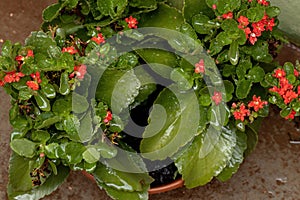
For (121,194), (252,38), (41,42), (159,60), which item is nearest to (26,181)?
(121,194)

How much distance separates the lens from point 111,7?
131 centimetres

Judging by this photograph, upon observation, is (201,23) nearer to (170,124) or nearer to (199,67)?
(199,67)

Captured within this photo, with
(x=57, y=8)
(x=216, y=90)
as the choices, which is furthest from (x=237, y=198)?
(x=57, y=8)

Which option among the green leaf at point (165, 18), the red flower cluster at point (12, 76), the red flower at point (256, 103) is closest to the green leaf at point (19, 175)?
the red flower cluster at point (12, 76)

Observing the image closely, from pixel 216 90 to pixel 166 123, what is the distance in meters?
0.15

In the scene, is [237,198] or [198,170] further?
[237,198]

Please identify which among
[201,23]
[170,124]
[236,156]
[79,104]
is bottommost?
[236,156]

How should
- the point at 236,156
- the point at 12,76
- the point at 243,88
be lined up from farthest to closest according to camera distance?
the point at 236,156, the point at 243,88, the point at 12,76

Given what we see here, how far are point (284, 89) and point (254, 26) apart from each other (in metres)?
0.17

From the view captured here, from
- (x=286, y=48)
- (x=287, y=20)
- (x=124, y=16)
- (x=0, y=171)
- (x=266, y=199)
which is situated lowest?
(x=266, y=199)

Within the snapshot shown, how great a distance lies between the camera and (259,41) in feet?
4.47

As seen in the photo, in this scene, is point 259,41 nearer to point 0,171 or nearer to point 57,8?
point 57,8

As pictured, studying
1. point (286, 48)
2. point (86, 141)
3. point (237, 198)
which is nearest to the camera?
point (86, 141)

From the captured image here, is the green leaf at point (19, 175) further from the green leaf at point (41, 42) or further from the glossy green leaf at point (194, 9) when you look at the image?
the glossy green leaf at point (194, 9)
